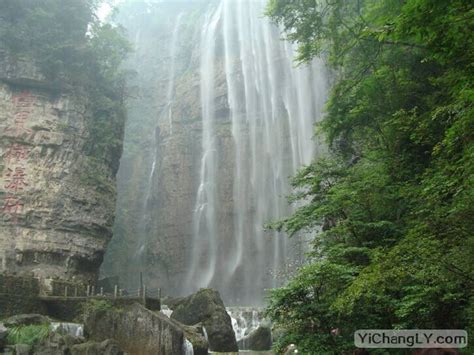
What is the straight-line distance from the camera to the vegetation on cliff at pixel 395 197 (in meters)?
4.46

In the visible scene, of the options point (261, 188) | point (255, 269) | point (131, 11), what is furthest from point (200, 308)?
point (131, 11)

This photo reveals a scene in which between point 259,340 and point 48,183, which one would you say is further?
point 48,183

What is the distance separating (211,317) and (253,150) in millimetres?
16459

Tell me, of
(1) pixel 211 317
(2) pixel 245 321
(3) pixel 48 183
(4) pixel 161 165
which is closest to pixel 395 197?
(1) pixel 211 317

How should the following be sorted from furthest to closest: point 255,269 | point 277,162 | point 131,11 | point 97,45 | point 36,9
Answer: point 131,11, point 277,162, point 255,269, point 97,45, point 36,9

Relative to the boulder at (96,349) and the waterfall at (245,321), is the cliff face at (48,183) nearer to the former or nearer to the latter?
the waterfall at (245,321)

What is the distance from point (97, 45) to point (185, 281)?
14.4m

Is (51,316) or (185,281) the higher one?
(185,281)

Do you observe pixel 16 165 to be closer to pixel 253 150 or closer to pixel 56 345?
pixel 56 345

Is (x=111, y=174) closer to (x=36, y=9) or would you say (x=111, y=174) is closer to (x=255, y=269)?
(x=36, y=9)

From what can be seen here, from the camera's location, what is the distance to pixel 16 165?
64.0 ft

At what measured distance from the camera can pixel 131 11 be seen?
40.8m

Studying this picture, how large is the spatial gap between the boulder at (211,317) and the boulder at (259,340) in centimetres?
136

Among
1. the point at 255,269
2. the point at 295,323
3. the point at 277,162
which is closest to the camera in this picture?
the point at 295,323
